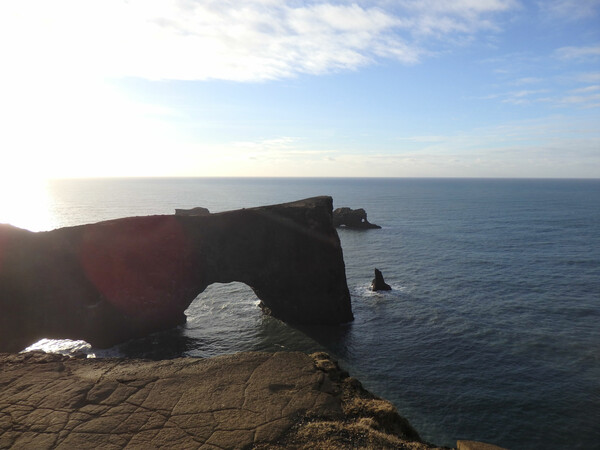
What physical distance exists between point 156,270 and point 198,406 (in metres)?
21.1

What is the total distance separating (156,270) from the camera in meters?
31.1

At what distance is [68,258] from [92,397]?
1937 cm

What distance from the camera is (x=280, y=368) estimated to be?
46.9ft

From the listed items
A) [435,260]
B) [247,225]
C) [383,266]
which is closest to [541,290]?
[435,260]

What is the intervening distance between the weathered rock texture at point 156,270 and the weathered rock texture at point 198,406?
46.8 feet

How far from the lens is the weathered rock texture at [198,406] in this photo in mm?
10711

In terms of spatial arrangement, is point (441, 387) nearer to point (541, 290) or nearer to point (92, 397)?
point (92, 397)

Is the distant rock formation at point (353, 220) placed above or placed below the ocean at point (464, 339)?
above

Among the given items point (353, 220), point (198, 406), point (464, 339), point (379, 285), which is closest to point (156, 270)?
point (198, 406)

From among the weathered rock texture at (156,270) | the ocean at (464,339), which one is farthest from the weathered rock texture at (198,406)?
the weathered rock texture at (156,270)

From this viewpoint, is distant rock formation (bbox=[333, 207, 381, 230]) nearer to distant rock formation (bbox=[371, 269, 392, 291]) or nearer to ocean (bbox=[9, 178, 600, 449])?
ocean (bbox=[9, 178, 600, 449])

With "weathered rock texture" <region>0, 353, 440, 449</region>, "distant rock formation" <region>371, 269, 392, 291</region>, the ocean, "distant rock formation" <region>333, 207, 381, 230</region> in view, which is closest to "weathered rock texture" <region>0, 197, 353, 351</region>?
the ocean

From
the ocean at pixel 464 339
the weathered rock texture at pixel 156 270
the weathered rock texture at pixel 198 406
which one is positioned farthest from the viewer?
the weathered rock texture at pixel 156 270

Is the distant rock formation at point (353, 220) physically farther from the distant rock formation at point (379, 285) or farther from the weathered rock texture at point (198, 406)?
the weathered rock texture at point (198, 406)
